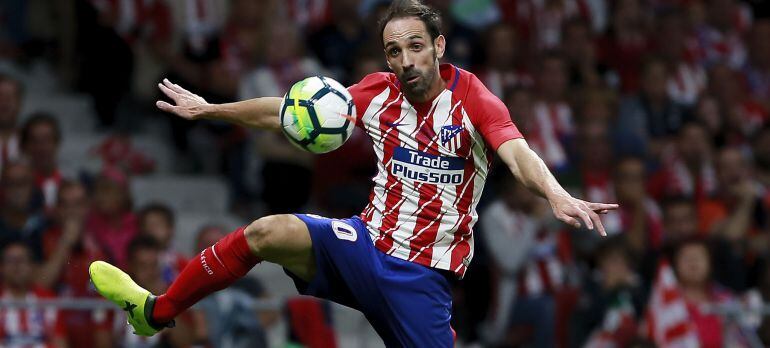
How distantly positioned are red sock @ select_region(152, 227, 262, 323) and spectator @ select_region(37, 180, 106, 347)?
2955 millimetres

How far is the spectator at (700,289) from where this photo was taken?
10531mm

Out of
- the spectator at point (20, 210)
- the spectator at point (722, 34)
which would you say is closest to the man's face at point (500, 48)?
the spectator at point (722, 34)

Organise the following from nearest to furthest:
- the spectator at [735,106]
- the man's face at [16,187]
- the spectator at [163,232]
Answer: the spectator at [163,232] → the man's face at [16,187] → the spectator at [735,106]

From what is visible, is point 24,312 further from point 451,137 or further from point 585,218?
point 585,218

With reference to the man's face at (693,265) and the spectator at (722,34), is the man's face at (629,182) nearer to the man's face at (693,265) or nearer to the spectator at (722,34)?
the man's face at (693,265)

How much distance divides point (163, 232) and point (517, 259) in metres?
2.74

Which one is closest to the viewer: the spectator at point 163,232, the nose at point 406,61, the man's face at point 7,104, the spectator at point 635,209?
the nose at point 406,61

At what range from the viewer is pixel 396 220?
22.7 ft

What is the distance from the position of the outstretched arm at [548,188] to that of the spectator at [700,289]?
14.6 feet

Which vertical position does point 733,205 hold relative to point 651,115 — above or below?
below

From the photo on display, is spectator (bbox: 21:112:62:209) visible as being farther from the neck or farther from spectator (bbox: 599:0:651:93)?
spectator (bbox: 599:0:651:93)

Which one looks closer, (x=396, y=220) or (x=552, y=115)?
(x=396, y=220)

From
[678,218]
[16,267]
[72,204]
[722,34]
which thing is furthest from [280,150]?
[722,34]

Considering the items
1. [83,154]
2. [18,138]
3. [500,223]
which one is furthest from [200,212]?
[500,223]
